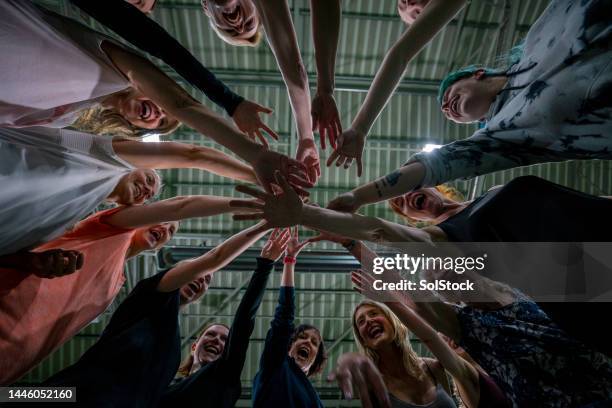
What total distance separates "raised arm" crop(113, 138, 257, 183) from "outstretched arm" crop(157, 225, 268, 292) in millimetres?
334

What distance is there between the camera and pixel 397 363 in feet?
7.91

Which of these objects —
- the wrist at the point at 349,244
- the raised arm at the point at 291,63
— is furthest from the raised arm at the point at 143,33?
the wrist at the point at 349,244

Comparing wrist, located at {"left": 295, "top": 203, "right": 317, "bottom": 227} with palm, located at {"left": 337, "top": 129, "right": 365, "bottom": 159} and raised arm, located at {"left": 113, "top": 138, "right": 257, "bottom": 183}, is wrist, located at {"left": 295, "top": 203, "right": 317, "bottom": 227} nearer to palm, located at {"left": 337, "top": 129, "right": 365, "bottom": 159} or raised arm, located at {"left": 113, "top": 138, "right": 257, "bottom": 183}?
palm, located at {"left": 337, "top": 129, "right": 365, "bottom": 159}

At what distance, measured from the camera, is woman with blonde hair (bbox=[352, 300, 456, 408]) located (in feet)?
7.54

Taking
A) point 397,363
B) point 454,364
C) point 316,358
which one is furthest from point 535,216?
point 316,358

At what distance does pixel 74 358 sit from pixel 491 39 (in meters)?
7.42

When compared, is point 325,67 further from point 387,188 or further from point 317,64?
point 387,188

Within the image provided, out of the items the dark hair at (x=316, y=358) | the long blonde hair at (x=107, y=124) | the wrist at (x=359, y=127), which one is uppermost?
the long blonde hair at (x=107, y=124)

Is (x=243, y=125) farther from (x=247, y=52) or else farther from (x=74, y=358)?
(x=74, y=358)

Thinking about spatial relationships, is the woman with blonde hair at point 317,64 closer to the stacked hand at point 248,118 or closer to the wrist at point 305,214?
the wrist at point 305,214

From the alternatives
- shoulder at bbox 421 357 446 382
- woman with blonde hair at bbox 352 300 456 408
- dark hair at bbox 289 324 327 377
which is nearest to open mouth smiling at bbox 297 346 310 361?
dark hair at bbox 289 324 327 377

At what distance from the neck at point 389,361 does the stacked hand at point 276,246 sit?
80 cm

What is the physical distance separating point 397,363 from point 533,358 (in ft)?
3.35

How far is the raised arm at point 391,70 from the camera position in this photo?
1716mm
